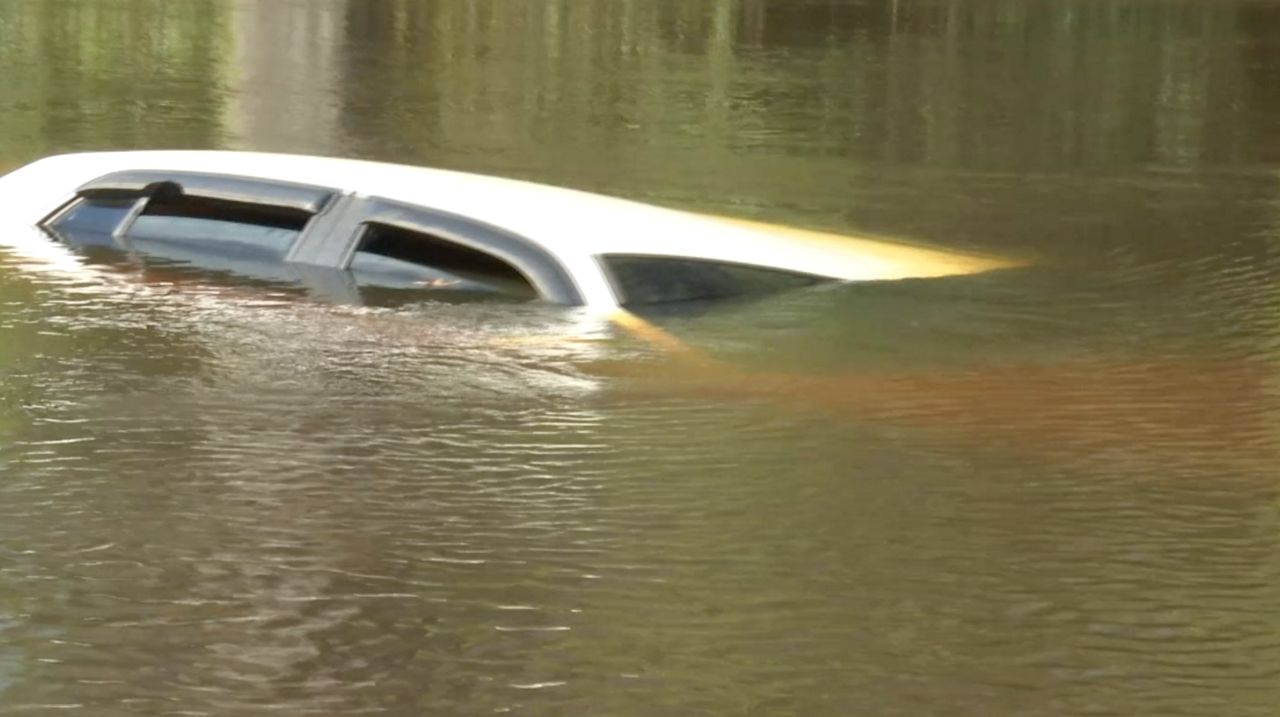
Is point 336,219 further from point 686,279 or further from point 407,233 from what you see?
point 686,279

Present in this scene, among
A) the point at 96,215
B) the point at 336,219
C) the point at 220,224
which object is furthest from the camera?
the point at 96,215

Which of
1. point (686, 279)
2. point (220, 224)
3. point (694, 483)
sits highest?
point (220, 224)

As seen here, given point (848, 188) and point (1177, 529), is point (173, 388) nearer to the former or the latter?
point (1177, 529)

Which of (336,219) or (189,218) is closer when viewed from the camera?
(336,219)

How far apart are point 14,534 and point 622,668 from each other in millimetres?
1880

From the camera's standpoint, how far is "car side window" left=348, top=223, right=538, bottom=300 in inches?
348

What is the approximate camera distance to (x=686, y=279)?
8.98 metres

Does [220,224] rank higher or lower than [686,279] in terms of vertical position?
higher

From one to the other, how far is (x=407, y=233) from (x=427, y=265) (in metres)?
0.16

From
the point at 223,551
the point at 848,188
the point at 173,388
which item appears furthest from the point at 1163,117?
the point at 223,551

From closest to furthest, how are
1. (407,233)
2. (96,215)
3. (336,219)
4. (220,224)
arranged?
(407,233), (336,219), (220,224), (96,215)

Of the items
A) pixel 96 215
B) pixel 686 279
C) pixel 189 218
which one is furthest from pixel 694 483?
pixel 96 215

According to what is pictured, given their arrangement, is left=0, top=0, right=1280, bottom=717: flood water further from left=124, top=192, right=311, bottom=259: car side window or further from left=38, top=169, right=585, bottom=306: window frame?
left=124, top=192, right=311, bottom=259: car side window

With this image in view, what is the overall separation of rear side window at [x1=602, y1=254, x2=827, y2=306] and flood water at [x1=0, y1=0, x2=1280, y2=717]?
0.11 metres
